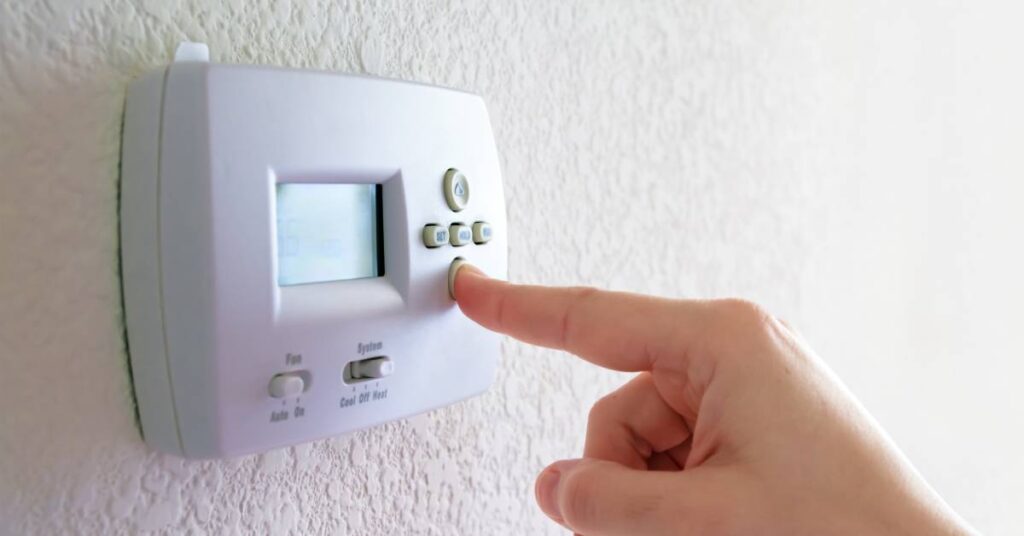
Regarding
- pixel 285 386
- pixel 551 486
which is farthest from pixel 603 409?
pixel 285 386

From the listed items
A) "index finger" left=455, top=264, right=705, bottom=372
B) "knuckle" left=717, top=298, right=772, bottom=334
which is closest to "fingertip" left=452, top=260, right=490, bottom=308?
"index finger" left=455, top=264, right=705, bottom=372

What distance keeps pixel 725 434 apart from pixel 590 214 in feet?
0.72

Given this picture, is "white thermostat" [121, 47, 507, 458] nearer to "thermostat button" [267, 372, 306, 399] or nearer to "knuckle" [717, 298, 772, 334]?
"thermostat button" [267, 372, 306, 399]

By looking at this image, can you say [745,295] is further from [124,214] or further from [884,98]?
[124,214]

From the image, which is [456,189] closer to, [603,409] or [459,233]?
[459,233]

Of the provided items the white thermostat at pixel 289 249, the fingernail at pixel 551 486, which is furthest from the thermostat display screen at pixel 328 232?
the fingernail at pixel 551 486

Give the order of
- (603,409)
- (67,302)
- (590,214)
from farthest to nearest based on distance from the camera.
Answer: (590,214) → (603,409) → (67,302)

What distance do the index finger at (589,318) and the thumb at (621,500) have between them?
0.16 ft

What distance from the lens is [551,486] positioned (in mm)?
349

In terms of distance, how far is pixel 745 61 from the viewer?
605 mm

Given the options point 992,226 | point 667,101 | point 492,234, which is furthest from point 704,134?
point 992,226

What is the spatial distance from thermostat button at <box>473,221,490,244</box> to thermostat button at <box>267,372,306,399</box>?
115 mm

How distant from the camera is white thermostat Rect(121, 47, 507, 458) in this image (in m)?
0.29

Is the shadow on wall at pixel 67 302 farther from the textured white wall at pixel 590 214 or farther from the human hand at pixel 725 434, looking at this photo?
the human hand at pixel 725 434
